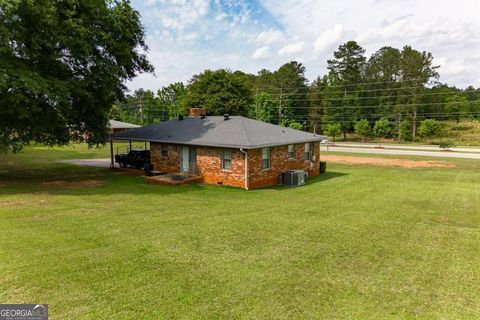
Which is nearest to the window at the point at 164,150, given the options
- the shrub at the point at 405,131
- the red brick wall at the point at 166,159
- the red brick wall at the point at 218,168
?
the red brick wall at the point at 166,159

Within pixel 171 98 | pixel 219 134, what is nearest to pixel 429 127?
pixel 219 134

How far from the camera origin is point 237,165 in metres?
17.8

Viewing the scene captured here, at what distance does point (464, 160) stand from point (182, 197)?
Answer: 30.1m

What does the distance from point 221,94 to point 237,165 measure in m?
38.8

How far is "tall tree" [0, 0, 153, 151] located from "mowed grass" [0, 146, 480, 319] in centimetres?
400

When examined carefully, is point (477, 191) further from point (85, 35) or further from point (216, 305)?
point (85, 35)

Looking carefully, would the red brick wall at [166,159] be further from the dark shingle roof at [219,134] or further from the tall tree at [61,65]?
the tall tree at [61,65]

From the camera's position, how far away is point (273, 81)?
260 feet

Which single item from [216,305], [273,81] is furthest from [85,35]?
[273,81]

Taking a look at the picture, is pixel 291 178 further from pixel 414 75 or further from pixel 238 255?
pixel 414 75

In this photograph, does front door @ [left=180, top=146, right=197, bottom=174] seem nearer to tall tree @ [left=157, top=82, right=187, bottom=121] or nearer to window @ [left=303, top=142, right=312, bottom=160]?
window @ [left=303, top=142, right=312, bottom=160]

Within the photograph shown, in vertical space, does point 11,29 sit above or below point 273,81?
below

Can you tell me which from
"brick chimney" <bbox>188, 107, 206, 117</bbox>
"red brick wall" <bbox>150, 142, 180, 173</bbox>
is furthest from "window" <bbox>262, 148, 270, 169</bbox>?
"brick chimney" <bbox>188, 107, 206, 117</bbox>

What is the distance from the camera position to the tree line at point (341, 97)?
5756 centimetres
